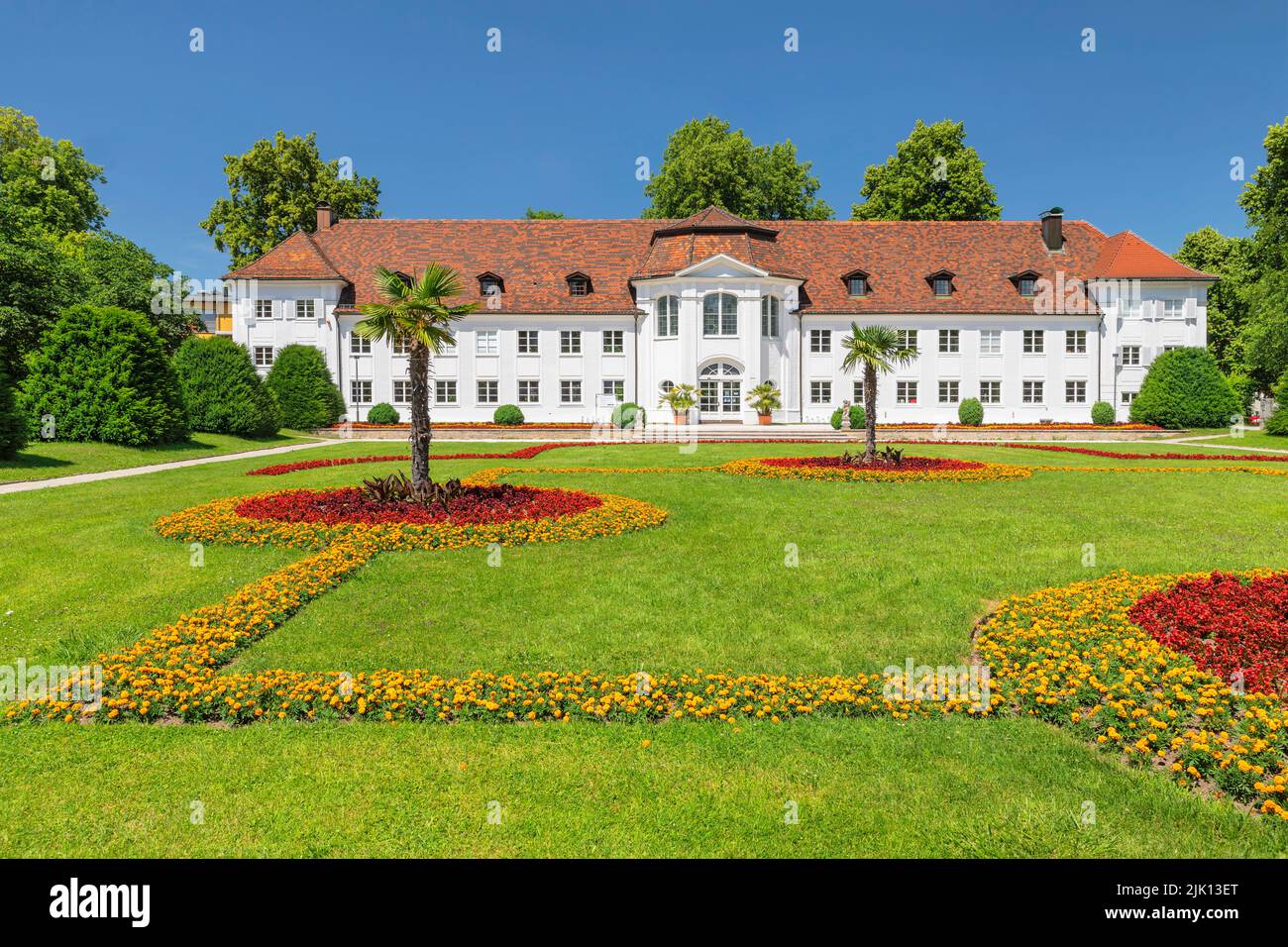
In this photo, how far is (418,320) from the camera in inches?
490

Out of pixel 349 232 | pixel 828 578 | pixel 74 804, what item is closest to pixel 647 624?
pixel 828 578

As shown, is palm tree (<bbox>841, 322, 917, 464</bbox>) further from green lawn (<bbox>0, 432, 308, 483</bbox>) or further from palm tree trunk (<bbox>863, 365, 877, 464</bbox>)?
green lawn (<bbox>0, 432, 308, 483</bbox>)

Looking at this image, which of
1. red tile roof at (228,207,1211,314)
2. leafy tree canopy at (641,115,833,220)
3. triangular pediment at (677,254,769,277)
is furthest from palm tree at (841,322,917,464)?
leafy tree canopy at (641,115,833,220)

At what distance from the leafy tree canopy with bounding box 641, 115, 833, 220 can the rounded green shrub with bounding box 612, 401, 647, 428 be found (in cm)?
2227

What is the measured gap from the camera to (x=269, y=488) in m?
16.9

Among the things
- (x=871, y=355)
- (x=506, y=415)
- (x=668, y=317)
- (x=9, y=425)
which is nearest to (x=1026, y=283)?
(x=668, y=317)

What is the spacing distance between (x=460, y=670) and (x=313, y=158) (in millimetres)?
57458

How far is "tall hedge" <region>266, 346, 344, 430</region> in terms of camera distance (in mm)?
40219

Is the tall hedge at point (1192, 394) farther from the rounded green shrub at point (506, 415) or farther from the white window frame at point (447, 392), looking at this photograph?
the white window frame at point (447, 392)

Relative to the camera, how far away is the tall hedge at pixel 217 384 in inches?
1260

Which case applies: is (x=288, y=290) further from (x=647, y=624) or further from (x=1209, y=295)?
(x=1209, y=295)

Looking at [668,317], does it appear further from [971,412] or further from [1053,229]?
[1053,229]

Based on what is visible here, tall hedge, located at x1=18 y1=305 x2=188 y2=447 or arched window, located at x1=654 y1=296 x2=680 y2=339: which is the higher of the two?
arched window, located at x1=654 y1=296 x2=680 y2=339

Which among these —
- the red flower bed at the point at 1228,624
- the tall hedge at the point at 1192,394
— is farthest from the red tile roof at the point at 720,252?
the red flower bed at the point at 1228,624
